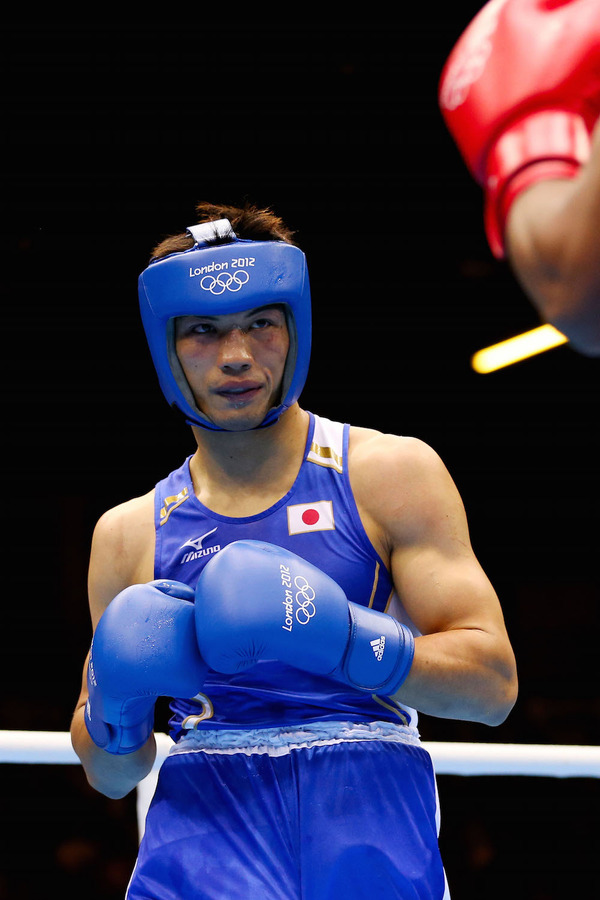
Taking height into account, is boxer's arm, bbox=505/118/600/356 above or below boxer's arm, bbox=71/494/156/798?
above

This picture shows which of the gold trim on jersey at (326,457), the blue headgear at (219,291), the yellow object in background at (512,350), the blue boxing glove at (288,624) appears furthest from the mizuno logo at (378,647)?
the yellow object in background at (512,350)

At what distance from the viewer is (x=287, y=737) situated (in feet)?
5.43

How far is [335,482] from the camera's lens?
1.83 meters

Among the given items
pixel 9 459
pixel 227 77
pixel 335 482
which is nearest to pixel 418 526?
pixel 335 482

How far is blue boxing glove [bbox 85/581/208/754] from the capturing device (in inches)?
60.4

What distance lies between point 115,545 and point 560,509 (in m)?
4.94

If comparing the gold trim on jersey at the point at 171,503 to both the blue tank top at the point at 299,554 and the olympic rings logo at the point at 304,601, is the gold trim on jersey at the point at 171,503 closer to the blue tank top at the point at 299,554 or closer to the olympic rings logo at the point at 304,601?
the blue tank top at the point at 299,554

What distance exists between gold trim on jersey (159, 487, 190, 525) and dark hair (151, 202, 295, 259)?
454 millimetres

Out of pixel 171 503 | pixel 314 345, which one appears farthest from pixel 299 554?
pixel 314 345

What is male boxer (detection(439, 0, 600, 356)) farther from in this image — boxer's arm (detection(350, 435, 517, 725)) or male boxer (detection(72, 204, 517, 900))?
boxer's arm (detection(350, 435, 517, 725))

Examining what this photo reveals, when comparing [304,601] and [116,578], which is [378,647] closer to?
[304,601]

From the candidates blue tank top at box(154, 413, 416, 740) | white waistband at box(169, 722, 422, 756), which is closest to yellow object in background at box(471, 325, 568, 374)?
blue tank top at box(154, 413, 416, 740)

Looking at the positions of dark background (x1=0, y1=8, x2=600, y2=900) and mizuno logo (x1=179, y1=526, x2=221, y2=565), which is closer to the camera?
mizuno logo (x1=179, y1=526, x2=221, y2=565)

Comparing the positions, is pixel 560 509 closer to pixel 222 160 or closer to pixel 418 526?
pixel 222 160
